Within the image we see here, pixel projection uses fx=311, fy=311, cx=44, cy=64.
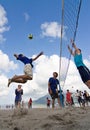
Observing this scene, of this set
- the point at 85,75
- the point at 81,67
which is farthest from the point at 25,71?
the point at 85,75

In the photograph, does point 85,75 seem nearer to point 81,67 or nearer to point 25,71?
point 81,67

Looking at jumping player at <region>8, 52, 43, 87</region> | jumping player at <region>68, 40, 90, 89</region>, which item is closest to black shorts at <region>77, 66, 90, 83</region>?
jumping player at <region>68, 40, 90, 89</region>

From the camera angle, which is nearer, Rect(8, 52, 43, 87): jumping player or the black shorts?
the black shorts

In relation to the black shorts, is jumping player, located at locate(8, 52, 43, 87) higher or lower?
higher

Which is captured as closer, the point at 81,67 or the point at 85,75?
the point at 85,75

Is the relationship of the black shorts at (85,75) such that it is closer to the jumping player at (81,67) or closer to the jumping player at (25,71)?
the jumping player at (81,67)

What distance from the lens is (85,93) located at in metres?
22.5

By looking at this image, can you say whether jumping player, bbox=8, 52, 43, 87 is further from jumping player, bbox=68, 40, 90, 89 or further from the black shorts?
the black shorts

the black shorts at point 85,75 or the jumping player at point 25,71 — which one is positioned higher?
the jumping player at point 25,71

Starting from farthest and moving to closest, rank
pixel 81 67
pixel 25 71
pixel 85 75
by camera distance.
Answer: pixel 25 71, pixel 81 67, pixel 85 75

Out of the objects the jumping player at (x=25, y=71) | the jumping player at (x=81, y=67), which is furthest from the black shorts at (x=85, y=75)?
the jumping player at (x=25, y=71)

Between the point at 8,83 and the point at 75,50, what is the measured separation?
3164mm

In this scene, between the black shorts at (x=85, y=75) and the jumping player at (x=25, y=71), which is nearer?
the black shorts at (x=85, y=75)

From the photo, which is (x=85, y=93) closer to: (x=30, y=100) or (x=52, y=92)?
(x=30, y=100)
